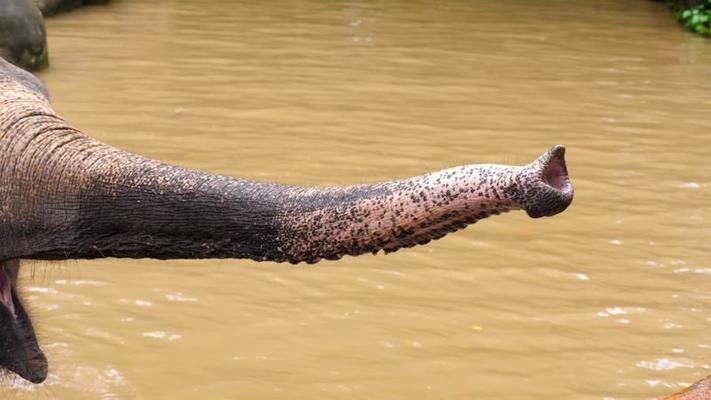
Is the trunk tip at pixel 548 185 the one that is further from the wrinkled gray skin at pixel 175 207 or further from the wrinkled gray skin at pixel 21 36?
the wrinkled gray skin at pixel 21 36

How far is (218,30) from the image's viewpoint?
38.2 ft

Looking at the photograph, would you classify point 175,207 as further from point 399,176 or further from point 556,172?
point 399,176

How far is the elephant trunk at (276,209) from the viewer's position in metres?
2.46

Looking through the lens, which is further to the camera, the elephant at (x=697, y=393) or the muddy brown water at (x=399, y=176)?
the muddy brown water at (x=399, y=176)

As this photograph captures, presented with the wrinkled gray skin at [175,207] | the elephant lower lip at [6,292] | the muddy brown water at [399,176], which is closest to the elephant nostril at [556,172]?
the wrinkled gray skin at [175,207]

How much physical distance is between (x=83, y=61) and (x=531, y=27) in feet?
15.4

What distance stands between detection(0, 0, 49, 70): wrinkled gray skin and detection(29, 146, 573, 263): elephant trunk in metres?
6.65

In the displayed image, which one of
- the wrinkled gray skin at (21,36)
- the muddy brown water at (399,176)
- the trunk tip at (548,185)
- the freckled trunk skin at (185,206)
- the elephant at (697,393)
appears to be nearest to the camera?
the trunk tip at (548,185)

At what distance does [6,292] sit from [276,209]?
32.1 inches

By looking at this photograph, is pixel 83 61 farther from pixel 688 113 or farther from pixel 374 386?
pixel 374 386

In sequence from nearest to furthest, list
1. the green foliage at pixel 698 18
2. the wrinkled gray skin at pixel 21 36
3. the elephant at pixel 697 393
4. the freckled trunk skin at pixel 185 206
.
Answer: the freckled trunk skin at pixel 185 206 < the elephant at pixel 697 393 < the wrinkled gray skin at pixel 21 36 < the green foliage at pixel 698 18

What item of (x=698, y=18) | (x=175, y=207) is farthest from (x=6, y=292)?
(x=698, y=18)

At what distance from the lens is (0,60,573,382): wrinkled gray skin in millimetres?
2545

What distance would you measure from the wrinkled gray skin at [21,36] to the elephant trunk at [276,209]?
665cm
